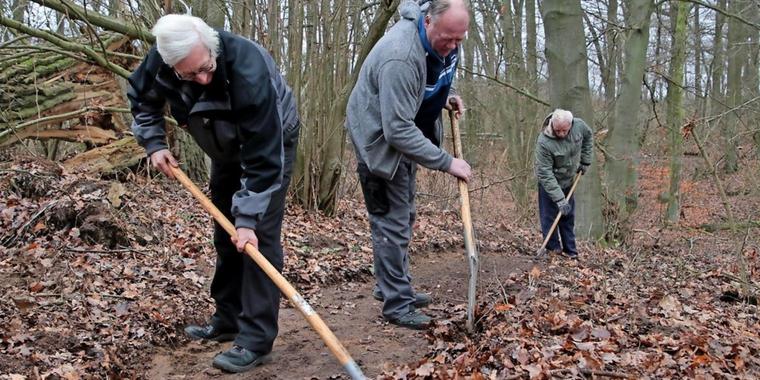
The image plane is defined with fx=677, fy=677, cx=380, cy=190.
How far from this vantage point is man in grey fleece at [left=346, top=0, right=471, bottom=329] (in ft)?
14.1

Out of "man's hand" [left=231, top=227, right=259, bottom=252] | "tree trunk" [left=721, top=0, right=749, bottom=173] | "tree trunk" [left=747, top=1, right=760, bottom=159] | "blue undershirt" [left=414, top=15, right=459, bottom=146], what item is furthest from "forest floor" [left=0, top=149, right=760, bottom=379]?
"tree trunk" [left=747, top=1, right=760, bottom=159]

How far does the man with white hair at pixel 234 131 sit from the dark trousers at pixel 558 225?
5.44m

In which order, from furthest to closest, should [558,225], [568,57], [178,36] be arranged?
1. [568,57]
2. [558,225]
3. [178,36]

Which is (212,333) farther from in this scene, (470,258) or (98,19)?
(98,19)

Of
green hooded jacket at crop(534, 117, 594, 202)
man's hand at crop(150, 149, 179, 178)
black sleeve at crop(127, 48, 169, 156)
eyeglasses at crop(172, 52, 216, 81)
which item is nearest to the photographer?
eyeglasses at crop(172, 52, 216, 81)

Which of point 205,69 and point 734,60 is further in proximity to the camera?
point 734,60

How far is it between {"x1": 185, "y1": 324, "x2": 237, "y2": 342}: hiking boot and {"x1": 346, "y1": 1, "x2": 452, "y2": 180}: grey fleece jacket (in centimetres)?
148

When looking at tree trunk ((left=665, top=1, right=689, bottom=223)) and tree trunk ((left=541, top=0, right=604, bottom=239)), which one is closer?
tree trunk ((left=541, top=0, right=604, bottom=239))

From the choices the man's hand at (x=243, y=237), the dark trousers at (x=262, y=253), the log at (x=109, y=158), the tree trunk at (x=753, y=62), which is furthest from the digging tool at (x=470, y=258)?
the tree trunk at (x=753, y=62)

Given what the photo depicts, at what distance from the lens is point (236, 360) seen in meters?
4.01

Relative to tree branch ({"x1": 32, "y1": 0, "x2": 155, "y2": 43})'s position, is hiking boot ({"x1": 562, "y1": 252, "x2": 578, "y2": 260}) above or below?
below

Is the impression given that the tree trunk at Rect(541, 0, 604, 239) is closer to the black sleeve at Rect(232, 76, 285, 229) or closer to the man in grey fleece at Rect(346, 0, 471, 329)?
the man in grey fleece at Rect(346, 0, 471, 329)

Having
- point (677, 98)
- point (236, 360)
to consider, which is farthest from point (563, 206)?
point (677, 98)

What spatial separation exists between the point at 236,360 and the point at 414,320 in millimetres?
1344
